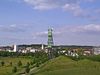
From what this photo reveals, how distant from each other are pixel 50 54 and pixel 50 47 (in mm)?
6356

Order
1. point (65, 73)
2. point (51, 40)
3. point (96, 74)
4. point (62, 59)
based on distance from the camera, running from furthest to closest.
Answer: point (51, 40) < point (62, 59) < point (65, 73) < point (96, 74)

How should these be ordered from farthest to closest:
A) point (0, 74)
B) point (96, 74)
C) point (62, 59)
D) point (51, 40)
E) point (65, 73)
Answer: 1. point (51, 40)
2. point (62, 59)
3. point (0, 74)
4. point (65, 73)
5. point (96, 74)

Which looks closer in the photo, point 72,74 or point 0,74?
point 72,74

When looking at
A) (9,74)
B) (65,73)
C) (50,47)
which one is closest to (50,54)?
(50,47)

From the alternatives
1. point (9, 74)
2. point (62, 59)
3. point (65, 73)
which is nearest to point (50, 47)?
point (62, 59)

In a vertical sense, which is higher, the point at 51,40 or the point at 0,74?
the point at 51,40

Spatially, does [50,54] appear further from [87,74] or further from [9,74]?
[87,74]

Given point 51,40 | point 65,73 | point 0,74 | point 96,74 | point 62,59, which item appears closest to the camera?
point 96,74

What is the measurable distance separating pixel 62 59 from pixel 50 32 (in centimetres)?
4483

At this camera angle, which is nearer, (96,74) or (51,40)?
(96,74)

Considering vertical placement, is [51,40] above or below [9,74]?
above

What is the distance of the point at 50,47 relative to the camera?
155 meters

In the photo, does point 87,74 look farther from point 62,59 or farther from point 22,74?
point 62,59

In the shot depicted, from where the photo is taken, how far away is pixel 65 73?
59219 millimetres
